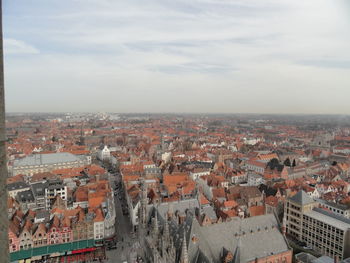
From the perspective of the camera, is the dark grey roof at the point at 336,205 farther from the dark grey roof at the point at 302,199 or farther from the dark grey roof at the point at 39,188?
the dark grey roof at the point at 39,188

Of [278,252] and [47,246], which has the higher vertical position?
[278,252]

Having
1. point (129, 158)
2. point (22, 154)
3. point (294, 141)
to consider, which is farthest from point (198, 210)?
point (294, 141)

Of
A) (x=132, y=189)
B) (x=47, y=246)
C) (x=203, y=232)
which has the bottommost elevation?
(x=47, y=246)

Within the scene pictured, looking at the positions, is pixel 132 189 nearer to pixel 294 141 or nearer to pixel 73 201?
pixel 73 201

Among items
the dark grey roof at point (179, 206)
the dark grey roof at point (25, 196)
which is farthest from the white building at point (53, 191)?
the dark grey roof at point (179, 206)

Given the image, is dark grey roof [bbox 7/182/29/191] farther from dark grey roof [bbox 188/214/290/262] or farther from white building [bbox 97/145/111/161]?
white building [bbox 97/145/111/161]

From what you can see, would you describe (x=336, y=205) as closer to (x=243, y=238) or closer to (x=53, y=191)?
(x=243, y=238)

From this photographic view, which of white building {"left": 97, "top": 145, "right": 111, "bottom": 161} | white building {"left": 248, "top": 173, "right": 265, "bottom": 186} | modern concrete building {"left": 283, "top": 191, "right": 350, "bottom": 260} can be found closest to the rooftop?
white building {"left": 97, "top": 145, "right": 111, "bottom": 161}
